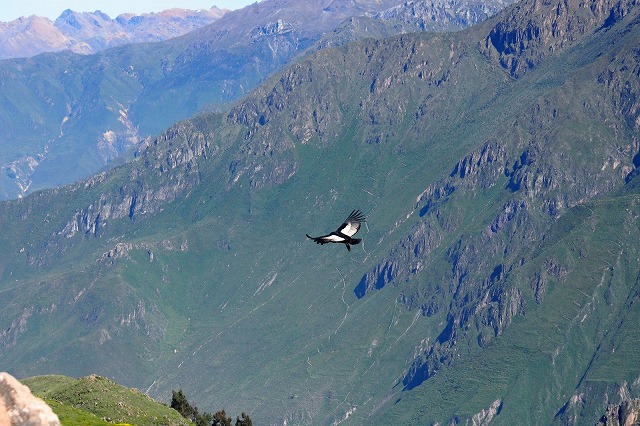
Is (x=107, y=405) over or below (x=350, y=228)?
below

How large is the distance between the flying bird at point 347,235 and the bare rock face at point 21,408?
2433cm

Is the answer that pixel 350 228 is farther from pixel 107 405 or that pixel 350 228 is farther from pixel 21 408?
pixel 107 405

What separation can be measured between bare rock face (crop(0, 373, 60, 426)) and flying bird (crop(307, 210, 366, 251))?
24331 mm

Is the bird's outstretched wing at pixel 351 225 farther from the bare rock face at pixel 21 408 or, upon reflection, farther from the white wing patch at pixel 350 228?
the bare rock face at pixel 21 408

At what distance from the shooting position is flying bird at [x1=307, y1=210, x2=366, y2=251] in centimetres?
7879

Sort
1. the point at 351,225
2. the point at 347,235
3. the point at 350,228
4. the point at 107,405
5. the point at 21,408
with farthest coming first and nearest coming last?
the point at 107,405 < the point at 351,225 < the point at 350,228 < the point at 347,235 < the point at 21,408

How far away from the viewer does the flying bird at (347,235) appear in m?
78.8

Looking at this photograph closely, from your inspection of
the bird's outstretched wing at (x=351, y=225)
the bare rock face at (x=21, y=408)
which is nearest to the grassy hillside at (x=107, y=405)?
the bird's outstretched wing at (x=351, y=225)

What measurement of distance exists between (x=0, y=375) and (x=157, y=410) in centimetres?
9989

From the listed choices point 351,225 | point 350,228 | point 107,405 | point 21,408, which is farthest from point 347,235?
point 107,405

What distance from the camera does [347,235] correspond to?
8056cm

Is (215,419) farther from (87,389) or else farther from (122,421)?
(122,421)

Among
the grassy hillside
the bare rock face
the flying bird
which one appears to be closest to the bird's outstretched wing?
the flying bird

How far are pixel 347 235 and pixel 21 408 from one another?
92.6 feet
